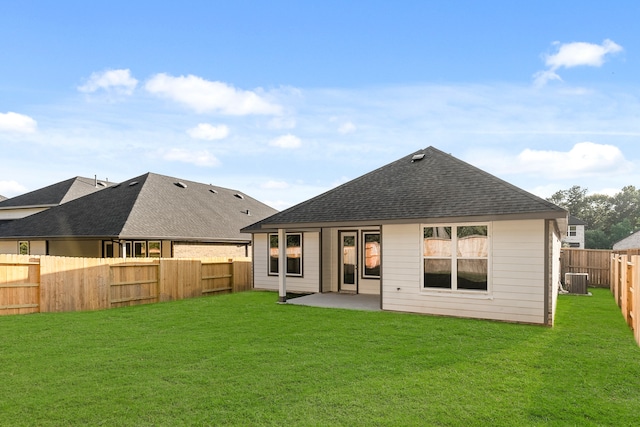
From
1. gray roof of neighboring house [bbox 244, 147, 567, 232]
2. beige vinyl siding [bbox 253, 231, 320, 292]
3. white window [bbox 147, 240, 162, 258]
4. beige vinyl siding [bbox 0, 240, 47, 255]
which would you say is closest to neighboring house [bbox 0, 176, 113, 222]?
beige vinyl siding [bbox 0, 240, 47, 255]

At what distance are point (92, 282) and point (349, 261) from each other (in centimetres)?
889

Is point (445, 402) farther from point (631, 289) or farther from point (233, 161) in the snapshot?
point (233, 161)

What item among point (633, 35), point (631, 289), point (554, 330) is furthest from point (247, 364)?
point (633, 35)

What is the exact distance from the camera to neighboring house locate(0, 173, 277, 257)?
1920 centimetres

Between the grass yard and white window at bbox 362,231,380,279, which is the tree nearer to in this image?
white window at bbox 362,231,380,279

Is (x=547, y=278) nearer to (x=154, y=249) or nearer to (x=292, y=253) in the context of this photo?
(x=292, y=253)

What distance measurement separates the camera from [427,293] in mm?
10461

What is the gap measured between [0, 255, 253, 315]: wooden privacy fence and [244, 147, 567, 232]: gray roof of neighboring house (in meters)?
4.65

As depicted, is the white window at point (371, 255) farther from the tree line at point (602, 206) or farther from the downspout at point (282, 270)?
the tree line at point (602, 206)

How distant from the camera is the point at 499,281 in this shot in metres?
9.60

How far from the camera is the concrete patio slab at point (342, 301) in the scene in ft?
39.1

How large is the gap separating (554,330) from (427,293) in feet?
9.81

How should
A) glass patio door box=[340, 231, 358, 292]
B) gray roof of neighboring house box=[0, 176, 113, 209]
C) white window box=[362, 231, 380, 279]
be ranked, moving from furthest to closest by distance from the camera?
gray roof of neighboring house box=[0, 176, 113, 209]
glass patio door box=[340, 231, 358, 292]
white window box=[362, 231, 380, 279]

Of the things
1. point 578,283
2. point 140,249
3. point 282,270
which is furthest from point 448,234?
point 140,249
